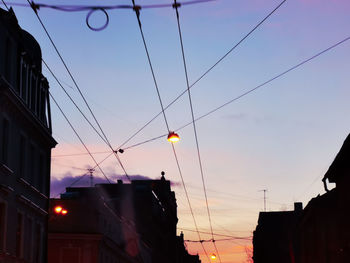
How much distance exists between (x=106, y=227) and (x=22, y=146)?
69.0 feet

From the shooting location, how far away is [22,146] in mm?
30500

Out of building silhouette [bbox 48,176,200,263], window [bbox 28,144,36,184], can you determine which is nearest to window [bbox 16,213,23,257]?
window [bbox 28,144,36,184]

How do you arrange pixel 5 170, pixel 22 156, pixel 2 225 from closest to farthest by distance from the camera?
pixel 2 225
pixel 5 170
pixel 22 156

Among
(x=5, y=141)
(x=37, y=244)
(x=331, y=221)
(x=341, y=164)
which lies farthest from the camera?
(x=331, y=221)

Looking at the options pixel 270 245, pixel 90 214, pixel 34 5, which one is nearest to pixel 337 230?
pixel 90 214

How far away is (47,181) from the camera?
3553cm

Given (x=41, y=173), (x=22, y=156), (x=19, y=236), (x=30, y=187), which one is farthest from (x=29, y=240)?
(x=41, y=173)

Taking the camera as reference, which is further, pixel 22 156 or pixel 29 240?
pixel 29 240

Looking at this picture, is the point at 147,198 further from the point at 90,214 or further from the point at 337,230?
the point at 337,230

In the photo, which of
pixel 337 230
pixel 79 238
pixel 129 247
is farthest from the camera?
pixel 129 247

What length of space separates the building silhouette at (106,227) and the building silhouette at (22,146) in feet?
35.8

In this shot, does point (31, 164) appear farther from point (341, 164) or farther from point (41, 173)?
point (341, 164)

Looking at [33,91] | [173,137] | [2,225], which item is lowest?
[2,225]

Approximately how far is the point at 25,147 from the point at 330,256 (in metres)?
15.3
